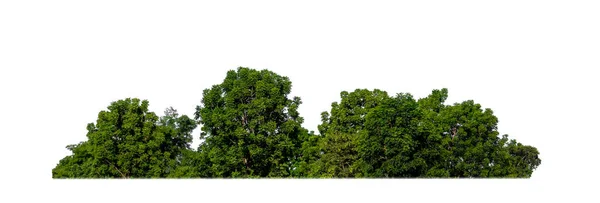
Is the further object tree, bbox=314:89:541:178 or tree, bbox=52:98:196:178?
tree, bbox=52:98:196:178

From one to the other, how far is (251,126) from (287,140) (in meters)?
2.48

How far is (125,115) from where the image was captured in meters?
40.9

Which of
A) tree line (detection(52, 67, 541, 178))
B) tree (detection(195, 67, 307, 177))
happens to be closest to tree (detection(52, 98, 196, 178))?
tree line (detection(52, 67, 541, 178))

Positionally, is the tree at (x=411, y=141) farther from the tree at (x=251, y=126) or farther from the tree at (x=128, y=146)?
the tree at (x=128, y=146)

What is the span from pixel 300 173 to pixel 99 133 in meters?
13.6

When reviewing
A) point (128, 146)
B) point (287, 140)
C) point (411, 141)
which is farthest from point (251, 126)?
point (411, 141)

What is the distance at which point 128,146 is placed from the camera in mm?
39875

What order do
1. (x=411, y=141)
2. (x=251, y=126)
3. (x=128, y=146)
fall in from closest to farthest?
(x=411, y=141)
(x=251, y=126)
(x=128, y=146)

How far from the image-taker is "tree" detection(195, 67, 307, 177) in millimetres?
38688

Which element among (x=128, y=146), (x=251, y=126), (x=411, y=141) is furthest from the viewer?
(x=128, y=146)

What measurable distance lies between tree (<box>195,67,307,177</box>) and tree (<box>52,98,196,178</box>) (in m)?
3.00

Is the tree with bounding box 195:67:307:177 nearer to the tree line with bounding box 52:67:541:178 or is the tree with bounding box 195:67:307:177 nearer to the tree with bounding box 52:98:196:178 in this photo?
the tree line with bounding box 52:67:541:178

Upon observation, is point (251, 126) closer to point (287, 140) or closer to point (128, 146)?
point (287, 140)

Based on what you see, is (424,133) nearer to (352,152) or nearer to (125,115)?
(352,152)
